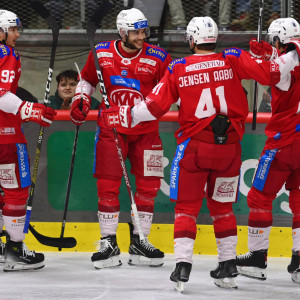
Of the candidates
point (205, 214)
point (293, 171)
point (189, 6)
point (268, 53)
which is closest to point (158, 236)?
point (205, 214)

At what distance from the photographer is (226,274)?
15.0ft

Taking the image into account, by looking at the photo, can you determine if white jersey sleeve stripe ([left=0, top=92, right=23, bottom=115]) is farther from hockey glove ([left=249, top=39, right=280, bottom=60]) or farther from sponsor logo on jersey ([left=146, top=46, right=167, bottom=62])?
hockey glove ([left=249, top=39, right=280, bottom=60])

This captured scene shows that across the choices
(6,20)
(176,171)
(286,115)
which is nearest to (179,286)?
(176,171)

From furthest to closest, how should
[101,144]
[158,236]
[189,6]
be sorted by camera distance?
[189,6], [158,236], [101,144]

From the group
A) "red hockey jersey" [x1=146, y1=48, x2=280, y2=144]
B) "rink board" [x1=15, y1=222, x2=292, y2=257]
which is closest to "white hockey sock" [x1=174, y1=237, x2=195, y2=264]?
"red hockey jersey" [x1=146, y1=48, x2=280, y2=144]

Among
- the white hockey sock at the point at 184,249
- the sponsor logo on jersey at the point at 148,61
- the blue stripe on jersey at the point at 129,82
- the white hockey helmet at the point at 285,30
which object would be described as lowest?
the white hockey sock at the point at 184,249

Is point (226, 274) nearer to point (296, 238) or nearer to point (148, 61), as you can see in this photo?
point (296, 238)

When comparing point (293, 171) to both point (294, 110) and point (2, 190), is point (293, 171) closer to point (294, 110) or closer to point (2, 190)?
point (294, 110)

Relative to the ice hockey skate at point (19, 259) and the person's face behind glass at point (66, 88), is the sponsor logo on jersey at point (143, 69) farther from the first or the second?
the ice hockey skate at point (19, 259)

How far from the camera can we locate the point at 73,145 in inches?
229

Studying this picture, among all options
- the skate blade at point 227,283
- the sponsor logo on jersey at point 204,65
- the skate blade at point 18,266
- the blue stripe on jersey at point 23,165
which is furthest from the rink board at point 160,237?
the sponsor logo on jersey at point 204,65

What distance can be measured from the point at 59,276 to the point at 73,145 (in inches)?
47.2

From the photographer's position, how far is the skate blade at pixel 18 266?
5.12 meters

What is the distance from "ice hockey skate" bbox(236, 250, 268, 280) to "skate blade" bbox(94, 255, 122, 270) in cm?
81
